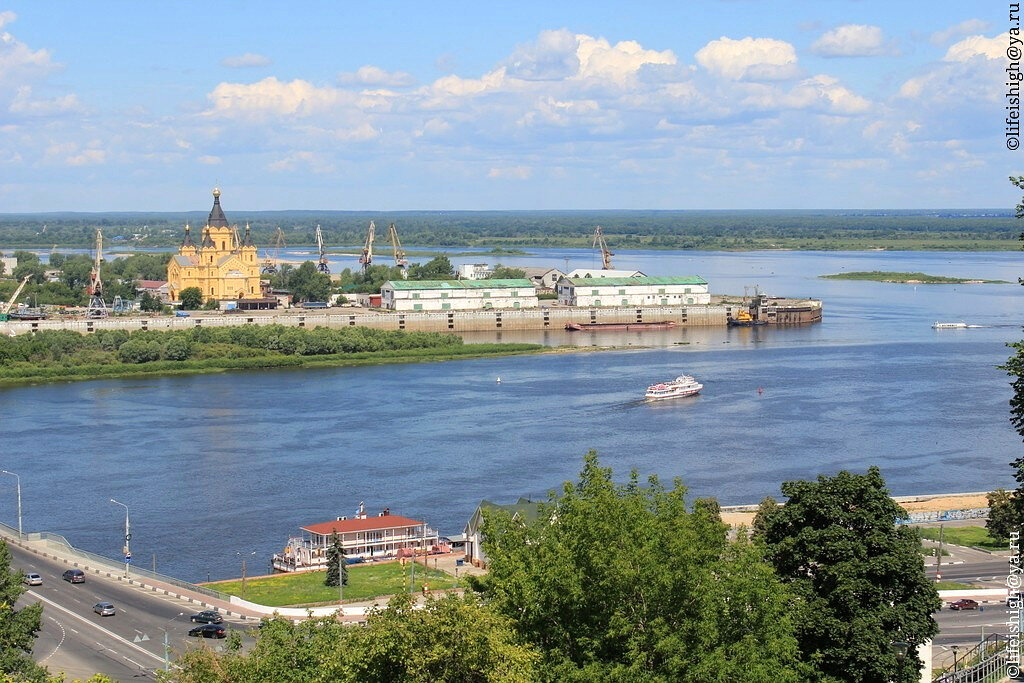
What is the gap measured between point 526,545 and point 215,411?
21181mm

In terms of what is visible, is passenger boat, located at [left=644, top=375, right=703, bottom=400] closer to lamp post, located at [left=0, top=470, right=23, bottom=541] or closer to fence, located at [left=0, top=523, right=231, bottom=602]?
lamp post, located at [left=0, top=470, right=23, bottom=541]

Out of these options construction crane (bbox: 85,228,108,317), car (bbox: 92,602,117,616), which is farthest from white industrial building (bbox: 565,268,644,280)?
car (bbox: 92,602,117,616)

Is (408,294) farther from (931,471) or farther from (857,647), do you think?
(857,647)

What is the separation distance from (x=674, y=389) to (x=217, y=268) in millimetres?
24177

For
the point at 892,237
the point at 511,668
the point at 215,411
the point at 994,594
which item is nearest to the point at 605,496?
the point at 511,668

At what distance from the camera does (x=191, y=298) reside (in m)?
47.9

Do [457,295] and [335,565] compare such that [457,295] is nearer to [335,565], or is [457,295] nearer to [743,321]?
[743,321]

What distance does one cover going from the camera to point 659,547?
29.5ft

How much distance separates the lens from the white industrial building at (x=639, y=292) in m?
52.7

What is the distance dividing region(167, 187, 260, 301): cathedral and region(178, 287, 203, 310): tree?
4.82 feet

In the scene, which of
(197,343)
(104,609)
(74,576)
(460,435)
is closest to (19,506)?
(74,576)

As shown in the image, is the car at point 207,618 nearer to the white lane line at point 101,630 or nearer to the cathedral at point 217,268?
the white lane line at point 101,630

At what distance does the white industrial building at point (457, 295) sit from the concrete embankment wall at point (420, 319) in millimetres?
802

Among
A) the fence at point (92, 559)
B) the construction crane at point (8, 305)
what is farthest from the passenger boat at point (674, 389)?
the construction crane at point (8, 305)
